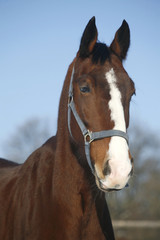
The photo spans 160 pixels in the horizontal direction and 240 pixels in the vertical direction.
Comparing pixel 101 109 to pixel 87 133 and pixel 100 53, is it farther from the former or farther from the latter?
pixel 100 53

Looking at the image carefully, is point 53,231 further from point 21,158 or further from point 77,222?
point 21,158

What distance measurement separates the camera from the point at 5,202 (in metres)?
3.75

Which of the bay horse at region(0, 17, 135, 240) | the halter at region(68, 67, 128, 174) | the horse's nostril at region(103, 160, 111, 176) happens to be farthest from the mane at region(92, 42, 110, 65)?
the horse's nostril at region(103, 160, 111, 176)

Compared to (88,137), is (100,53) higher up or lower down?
higher up

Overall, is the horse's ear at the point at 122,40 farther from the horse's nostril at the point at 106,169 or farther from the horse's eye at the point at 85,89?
the horse's nostril at the point at 106,169

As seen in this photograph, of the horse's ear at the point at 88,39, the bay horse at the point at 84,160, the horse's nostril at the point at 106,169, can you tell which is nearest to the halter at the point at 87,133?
the bay horse at the point at 84,160

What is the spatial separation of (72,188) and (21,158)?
26.7 meters

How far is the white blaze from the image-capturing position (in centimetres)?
250

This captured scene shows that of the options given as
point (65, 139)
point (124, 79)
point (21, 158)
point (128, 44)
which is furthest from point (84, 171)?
point (21, 158)

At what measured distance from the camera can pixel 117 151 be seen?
2553 mm

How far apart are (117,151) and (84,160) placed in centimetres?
68

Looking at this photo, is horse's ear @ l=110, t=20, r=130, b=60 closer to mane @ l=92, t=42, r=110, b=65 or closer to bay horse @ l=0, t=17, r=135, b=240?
bay horse @ l=0, t=17, r=135, b=240

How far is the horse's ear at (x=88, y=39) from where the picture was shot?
330 cm

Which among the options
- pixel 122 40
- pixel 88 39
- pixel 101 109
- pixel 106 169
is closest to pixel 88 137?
pixel 101 109
